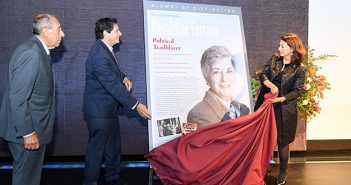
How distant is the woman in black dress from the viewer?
3.44 meters

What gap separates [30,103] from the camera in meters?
2.32

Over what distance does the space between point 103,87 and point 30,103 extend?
879 millimetres

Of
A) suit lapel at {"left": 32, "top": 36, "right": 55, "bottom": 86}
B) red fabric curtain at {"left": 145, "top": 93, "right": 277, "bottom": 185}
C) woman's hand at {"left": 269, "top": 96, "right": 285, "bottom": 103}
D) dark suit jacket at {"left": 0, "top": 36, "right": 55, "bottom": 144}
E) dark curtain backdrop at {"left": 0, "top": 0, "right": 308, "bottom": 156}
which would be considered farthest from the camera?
dark curtain backdrop at {"left": 0, "top": 0, "right": 308, "bottom": 156}

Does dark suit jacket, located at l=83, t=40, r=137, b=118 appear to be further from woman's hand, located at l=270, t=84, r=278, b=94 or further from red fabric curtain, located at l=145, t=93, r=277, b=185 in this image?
woman's hand, located at l=270, t=84, r=278, b=94

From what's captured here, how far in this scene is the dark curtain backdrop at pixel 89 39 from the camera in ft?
13.7

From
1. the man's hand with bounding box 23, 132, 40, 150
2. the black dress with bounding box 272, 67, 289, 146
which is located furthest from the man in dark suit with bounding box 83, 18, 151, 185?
the black dress with bounding box 272, 67, 289, 146

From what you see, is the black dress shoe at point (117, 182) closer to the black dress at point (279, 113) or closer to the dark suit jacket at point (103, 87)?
the dark suit jacket at point (103, 87)

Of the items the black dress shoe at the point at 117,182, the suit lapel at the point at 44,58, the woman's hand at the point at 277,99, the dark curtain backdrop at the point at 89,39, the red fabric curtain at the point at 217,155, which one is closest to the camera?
the suit lapel at the point at 44,58

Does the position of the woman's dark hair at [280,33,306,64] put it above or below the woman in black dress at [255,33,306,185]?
above

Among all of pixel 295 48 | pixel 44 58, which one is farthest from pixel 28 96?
pixel 295 48

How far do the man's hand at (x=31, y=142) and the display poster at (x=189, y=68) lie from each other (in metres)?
0.98

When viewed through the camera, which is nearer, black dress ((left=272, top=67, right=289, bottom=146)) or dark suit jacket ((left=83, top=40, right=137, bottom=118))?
dark suit jacket ((left=83, top=40, right=137, bottom=118))

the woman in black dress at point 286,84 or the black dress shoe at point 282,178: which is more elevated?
the woman in black dress at point 286,84

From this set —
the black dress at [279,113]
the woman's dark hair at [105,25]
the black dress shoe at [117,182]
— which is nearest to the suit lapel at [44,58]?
the woman's dark hair at [105,25]
